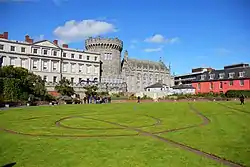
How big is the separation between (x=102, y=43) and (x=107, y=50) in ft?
11.2

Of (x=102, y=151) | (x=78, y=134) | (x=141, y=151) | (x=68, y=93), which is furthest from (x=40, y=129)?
(x=68, y=93)

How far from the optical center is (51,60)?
79750 millimetres

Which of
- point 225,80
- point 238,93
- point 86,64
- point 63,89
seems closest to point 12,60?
point 63,89

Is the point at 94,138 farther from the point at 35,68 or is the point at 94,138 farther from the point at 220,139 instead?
the point at 35,68

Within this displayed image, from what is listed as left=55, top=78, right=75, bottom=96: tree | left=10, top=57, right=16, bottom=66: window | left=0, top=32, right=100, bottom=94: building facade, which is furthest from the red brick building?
left=10, top=57, right=16, bottom=66: window

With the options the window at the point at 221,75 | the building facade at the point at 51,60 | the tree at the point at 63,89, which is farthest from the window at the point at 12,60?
the window at the point at 221,75

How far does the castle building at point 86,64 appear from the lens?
7369 centimetres

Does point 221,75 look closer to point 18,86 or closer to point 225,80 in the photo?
point 225,80

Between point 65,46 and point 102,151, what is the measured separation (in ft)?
261

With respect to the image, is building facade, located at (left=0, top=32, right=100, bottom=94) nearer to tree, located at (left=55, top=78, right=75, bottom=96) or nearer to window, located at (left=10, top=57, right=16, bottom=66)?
window, located at (left=10, top=57, right=16, bottom=66)

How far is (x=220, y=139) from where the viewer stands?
1423 centimetres

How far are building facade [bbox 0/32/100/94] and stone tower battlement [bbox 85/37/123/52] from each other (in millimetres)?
4097

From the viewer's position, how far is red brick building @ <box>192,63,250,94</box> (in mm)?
67537

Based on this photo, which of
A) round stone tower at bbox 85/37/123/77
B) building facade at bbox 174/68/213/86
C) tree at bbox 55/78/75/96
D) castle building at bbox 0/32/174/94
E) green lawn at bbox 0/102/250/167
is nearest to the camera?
green lawn at bbox 0/102/250/167
